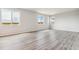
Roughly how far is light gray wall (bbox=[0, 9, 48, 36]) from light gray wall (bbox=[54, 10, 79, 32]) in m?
0.27

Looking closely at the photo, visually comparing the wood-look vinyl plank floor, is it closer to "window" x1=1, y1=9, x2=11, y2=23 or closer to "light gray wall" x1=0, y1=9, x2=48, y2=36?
"light gray wall" x1=0, y1=9, x2=48, y2=36

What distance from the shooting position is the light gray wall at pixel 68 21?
2.23 metres

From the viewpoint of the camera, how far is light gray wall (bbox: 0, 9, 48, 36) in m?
2.23

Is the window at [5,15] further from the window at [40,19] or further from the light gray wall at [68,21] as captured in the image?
the light gray wall at [68,21]

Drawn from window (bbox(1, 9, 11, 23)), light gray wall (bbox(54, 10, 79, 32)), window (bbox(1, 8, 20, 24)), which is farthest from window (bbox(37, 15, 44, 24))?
window (bbox(1, 9, 11, 23))

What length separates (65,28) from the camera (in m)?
2.31

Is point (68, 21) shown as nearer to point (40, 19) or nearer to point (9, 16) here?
point (40, 19)

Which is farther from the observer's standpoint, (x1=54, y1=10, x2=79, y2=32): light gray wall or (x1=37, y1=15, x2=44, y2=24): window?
(x1=37, y1=15, x2=44, y2=24): window

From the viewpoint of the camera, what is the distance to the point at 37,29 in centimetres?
238

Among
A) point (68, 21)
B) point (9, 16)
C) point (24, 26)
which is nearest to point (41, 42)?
point (24, 26)

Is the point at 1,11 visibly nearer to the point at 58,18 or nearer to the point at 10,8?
the point at 10,8
